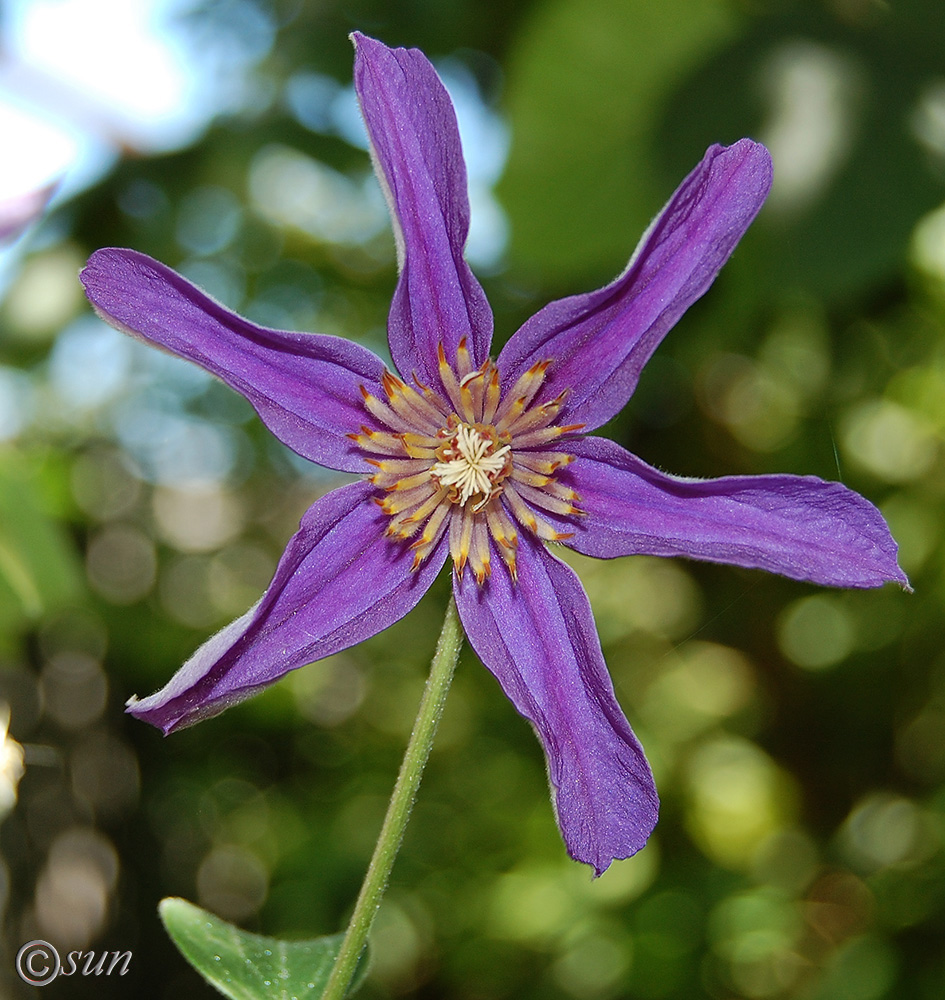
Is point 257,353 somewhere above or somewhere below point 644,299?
below

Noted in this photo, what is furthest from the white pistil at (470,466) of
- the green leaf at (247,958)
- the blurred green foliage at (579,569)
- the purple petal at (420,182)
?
the blurred green foliage at (579,569)

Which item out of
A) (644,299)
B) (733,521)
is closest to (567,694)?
(733,521)

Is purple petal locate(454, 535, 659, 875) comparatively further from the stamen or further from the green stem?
the green stem

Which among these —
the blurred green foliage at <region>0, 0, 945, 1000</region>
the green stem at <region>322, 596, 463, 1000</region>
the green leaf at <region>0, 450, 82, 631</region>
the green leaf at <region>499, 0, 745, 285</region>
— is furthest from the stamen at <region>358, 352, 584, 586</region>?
the green leaf at <region>499, 0, 745, 285</region>

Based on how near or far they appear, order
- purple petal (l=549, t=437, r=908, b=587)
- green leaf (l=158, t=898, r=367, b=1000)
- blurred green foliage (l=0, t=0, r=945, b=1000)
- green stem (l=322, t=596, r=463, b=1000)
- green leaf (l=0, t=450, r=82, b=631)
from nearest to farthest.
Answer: green stem (l=322, t=596, r=463, b=1000)
purple petal (l=549, t=437, r=908, b=587)
green leaf (l=158, t=898, r=367, b=1000)
green leaf (l=0, t=450, r=82, b=631)
blurred green foliage (l=0, t=0, r=945, b=1000)

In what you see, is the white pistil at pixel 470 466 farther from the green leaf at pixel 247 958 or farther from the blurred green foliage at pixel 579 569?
the blurred green foliage at pixel 579 569

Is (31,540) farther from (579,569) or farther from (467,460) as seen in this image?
(579,569)
